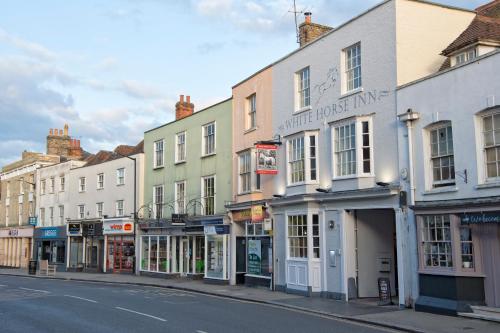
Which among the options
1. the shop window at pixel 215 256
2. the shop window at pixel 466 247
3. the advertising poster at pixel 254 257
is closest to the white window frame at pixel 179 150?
the shop window at pixel 215 256

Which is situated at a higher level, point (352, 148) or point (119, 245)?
point (352, 148)

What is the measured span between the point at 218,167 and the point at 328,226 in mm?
9789

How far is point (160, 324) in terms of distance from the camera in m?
13.6

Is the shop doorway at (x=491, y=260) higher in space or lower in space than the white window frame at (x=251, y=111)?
lower

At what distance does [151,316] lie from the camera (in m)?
15.1

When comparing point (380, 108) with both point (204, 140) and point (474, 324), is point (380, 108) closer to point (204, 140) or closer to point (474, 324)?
point (474, 324)

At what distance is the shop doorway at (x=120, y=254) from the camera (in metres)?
36.8

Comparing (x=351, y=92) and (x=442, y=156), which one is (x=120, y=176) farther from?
(x=442, y=156)

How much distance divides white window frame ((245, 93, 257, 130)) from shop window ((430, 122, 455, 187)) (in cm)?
1097

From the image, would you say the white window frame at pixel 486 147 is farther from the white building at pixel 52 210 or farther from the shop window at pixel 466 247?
the white building at pixel 52 210

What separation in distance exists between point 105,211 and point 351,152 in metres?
25.6

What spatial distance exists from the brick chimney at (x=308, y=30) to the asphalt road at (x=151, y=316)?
1203 centimetres

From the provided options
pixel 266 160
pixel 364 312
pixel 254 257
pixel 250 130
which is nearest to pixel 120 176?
pixel 250 130

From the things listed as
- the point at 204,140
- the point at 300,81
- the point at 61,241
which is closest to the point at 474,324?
the point at 300,81
